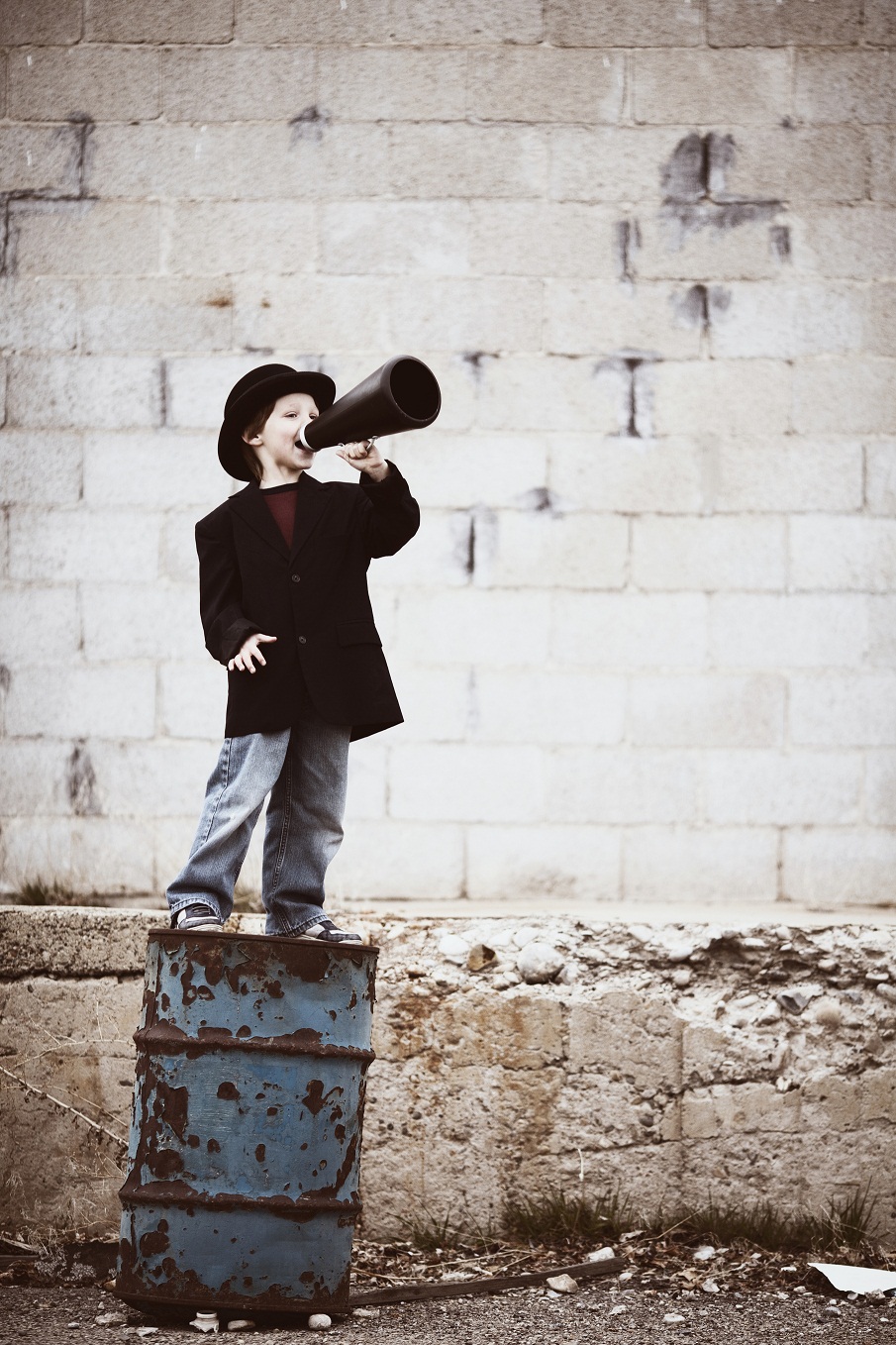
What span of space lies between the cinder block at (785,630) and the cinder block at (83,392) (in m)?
1.92

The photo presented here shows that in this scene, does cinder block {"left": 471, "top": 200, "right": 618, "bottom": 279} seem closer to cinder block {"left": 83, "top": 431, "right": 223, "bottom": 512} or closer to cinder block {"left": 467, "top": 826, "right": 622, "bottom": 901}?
cinder block {"left": 83, "top": 431, "right": 223, "bottom": 512}

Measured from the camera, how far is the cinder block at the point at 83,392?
432 cm

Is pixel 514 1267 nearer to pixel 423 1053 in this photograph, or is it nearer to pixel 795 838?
pixel 423 1053

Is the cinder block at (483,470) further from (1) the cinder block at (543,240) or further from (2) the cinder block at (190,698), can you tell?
(2) the cinder block at (190,698)

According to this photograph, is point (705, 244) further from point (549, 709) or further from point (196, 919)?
point (196, 919)

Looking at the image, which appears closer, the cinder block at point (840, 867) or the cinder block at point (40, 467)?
the cinder block at point (840, 867)

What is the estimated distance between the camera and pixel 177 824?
4.27 metres

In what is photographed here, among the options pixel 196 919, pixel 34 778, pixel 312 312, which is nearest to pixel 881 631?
pixel 312 312

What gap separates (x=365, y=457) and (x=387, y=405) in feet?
0.52

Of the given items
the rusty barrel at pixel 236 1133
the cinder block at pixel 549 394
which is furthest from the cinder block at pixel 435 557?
the rusty barrel at pixel 236 1133

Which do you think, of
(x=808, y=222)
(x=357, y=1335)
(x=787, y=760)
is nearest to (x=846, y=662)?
(x=787, y=760)

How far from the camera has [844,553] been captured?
427 centimetres

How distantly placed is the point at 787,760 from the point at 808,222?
5.56 feet

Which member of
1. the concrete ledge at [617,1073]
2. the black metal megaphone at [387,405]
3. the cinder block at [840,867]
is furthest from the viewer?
the cinder block at [840,867]
